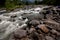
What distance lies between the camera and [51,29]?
4664 millimetres

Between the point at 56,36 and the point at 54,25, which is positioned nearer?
the point at 56,36

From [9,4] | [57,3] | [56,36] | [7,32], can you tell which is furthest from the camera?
[57,3]

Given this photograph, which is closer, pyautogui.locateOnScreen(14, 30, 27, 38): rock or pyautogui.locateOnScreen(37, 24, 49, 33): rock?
pyautogui.locateOnScreen(14, 30, 27, 38): rock

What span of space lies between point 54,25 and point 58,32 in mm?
405

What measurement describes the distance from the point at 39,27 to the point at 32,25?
407 mm

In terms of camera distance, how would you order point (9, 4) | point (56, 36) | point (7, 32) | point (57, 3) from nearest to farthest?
1. point (56, 36)
2. point (7, 32)
3. point (9, 4)
4. point (57, 3)

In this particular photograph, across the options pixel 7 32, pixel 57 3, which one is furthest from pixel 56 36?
pixel 57 3

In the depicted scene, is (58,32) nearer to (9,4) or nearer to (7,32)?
(7,32)

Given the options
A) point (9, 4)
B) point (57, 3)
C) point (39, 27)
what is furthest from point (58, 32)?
point (57, 3)

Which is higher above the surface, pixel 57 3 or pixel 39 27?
pixel 39 27

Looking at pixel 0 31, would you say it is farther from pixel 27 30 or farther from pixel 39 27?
pixel 39 27

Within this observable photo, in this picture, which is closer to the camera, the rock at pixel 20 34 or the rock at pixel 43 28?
the rock at pixel 20 34

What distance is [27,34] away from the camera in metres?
4.44

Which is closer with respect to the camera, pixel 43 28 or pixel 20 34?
pixel 20 34
